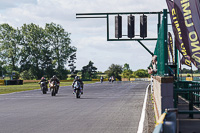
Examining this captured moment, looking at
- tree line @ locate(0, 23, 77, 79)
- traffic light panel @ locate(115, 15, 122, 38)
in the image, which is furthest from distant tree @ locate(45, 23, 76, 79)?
traffic light panel @ locate(115, 15, 122, 38)

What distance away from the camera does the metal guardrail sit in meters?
4.91

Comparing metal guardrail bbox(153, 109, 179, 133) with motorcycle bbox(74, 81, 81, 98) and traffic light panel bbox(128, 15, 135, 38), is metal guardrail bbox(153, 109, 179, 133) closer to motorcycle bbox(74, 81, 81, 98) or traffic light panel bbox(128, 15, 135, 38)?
motorcycle bbox(74, 81, 81, 98)

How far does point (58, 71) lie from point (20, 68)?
10.7 meters

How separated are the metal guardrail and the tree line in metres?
95.7

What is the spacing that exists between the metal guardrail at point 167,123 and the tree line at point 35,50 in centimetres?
9572

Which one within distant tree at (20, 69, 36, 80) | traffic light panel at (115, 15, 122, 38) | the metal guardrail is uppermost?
traffic light panel at (115, 15, 122, 38)

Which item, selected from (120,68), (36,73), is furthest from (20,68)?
(120,68)

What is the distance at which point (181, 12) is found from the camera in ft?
44.1

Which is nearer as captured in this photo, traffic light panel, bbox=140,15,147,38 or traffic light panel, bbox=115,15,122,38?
traffic light panel, bbox=140,15,147,38

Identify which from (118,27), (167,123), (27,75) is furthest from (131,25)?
(27,75)

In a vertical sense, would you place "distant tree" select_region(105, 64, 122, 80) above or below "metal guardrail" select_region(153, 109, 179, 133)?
above

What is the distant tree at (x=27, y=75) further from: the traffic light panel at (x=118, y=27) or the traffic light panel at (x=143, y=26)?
the traffic light panel at (x=143, y=26)

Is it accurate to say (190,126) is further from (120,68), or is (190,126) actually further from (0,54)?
(120,68)

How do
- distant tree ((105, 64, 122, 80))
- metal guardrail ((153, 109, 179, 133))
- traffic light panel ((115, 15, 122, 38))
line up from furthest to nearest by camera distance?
distant tree ((105, 64, 122, 80)) → traffic light panel ((115, 15, 122, 38)) → metal guardrail ((153, 109, 179, 133))
